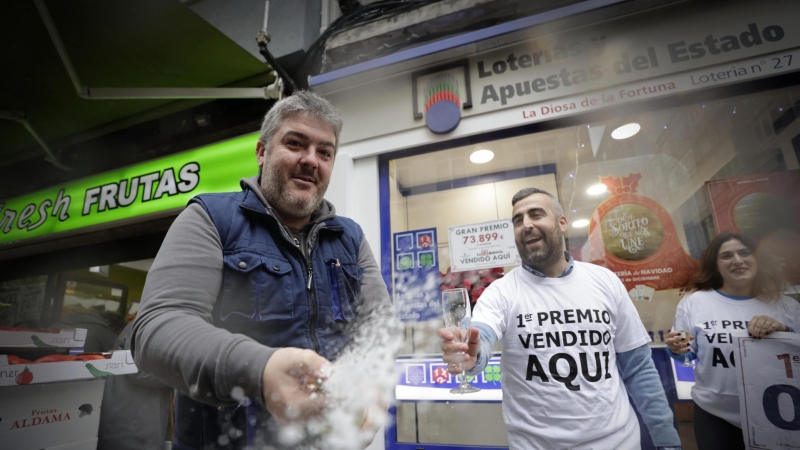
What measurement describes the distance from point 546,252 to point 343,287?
1034mm

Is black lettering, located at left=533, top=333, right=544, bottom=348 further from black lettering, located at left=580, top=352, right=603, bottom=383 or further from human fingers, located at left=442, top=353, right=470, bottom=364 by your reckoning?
human fingers, located at left=442, top=353, right=470, bottom=364

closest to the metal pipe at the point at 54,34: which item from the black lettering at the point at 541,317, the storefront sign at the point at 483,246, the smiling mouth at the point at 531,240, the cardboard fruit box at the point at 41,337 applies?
the cardboard fruit box at the point at 41,337

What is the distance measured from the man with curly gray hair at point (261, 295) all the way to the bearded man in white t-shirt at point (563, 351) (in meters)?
0.57

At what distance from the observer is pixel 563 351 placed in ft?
4.14

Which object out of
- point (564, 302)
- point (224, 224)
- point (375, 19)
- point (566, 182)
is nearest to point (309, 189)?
point (224, 224)

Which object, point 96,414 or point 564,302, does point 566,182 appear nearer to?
point 564,302

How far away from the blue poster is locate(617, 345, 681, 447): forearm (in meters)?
0.96

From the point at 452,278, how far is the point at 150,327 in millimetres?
1726

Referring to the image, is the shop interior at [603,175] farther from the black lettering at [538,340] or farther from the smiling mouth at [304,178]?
the smiling mouth at [304,178]

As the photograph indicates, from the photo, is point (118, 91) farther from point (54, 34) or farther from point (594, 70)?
point (594, 70)

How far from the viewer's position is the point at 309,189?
641 millimetres

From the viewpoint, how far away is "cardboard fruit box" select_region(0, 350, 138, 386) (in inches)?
41.0

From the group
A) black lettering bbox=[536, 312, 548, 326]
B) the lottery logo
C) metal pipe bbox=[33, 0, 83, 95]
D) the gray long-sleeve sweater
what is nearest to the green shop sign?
metal pipe bbox=[33, 0, 83, 95]

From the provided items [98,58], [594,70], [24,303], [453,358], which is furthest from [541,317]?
[24,303]
